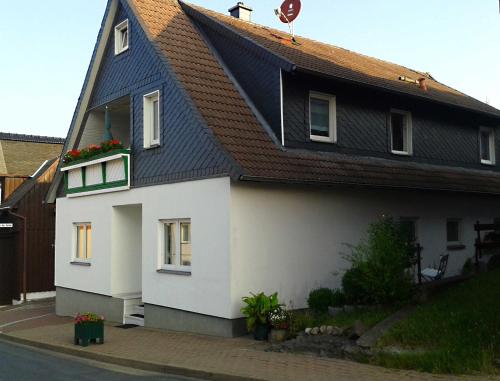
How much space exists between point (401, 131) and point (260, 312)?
8122 millimetres

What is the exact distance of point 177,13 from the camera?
51.5 feet

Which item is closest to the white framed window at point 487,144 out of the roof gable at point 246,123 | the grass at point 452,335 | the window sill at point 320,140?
the roof gable at point 246,123

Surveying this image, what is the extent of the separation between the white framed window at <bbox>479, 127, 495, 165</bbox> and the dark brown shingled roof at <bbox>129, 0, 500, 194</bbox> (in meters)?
3.65

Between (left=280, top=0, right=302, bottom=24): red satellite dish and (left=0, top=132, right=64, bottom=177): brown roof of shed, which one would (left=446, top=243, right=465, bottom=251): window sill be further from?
(left=0, top=132, right=64, bottom=177): brown roof of shed

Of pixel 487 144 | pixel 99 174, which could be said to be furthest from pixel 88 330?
pixel 487 144

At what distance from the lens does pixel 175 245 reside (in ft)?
43.7

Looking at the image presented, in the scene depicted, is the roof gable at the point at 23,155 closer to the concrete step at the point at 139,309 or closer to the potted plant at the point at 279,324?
the concrete step at the point at 139,309

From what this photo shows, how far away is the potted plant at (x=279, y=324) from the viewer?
10.7 metres

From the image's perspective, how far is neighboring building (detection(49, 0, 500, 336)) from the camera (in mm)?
11969

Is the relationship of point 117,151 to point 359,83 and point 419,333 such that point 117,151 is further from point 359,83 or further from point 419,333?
point 419,333

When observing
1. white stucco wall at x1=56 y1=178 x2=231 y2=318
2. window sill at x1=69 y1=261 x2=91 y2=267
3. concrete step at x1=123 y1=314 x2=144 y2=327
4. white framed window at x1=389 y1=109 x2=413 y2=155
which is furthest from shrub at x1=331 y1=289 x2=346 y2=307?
window sill at x1=69 y1=261 x2=91 y2=267

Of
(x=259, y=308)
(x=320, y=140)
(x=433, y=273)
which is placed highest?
(x=320, y=140)

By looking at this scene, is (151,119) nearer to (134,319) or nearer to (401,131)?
(134,319)

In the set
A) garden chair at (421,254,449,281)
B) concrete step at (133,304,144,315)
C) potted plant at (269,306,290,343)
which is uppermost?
garden chair at (421,254,449,281)
